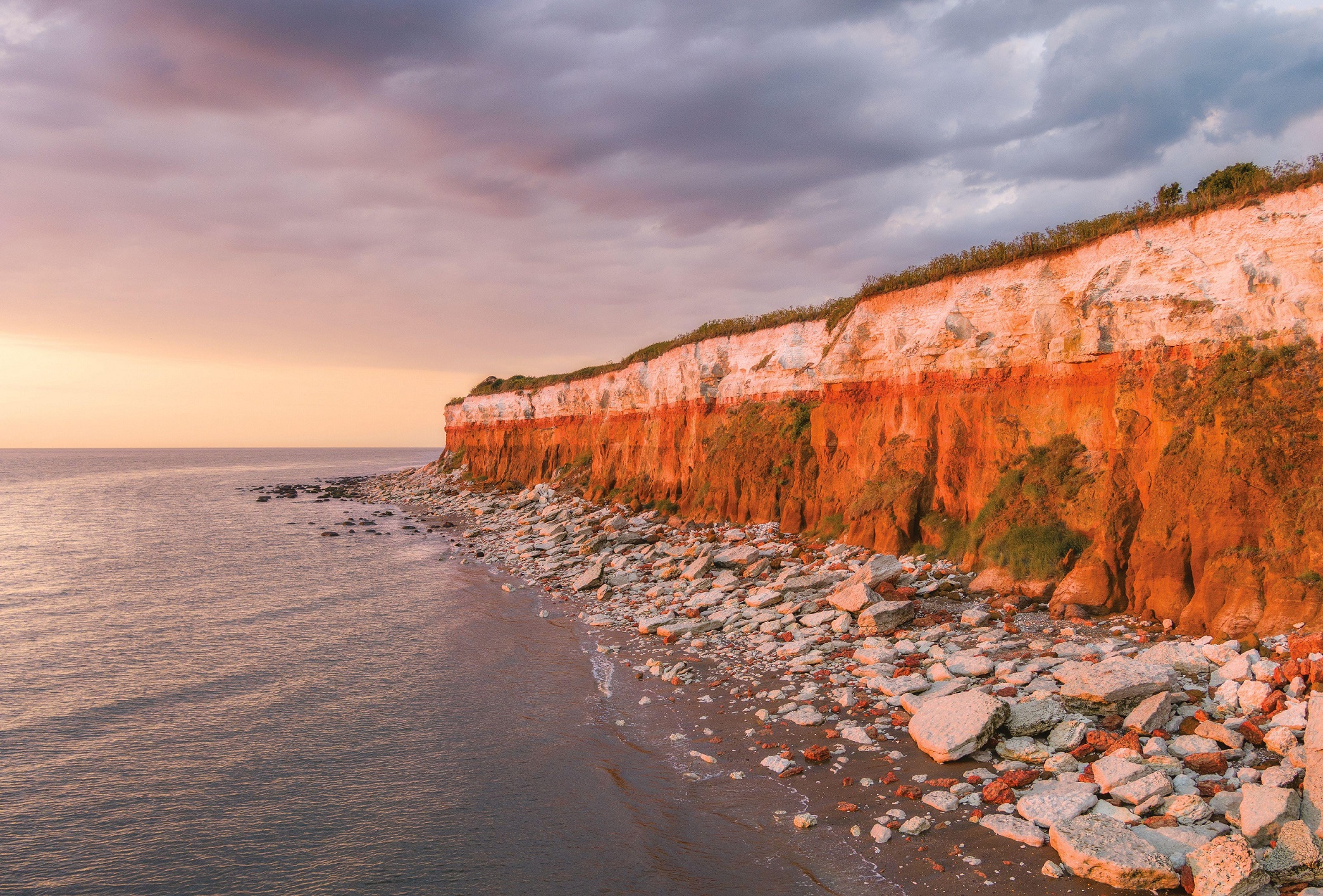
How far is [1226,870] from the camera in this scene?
6.07 metres

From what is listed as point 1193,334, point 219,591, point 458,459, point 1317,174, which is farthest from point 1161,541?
point 458,459

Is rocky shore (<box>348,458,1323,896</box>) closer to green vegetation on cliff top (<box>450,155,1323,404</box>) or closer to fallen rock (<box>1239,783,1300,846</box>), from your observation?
fallen rock (<box>1239,783,1300,846</box>)

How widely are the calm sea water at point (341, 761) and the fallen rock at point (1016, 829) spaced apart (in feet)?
5.39

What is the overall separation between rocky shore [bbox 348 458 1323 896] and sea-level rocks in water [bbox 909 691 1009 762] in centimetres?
3

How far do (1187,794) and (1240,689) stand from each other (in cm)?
246

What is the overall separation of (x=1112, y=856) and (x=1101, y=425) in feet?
38.2

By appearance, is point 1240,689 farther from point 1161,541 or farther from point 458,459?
point 458,459

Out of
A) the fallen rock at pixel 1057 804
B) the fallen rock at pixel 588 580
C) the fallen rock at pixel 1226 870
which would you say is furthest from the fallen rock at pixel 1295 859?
the fallen rock at pixel 588 580

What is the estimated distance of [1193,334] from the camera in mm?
13727

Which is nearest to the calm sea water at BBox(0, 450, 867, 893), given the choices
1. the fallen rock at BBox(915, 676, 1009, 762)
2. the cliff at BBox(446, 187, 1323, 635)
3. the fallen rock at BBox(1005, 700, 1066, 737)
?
the fallen rock at BBox(915, 676, 1009, 762)

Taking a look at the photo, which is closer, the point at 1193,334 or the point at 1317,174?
the point at 1317,174

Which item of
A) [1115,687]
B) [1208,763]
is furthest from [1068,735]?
[1208,763]

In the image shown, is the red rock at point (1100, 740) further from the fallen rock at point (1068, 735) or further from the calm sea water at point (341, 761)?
the calm sea water at point (341, 761)

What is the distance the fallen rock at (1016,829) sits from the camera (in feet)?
23.4
